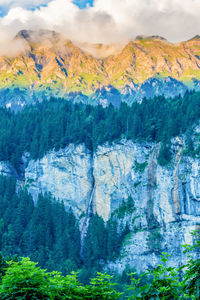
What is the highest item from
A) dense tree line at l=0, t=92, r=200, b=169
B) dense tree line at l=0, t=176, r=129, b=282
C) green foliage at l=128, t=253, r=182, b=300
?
dense tree line at l=0, t=92, r=200, b=169

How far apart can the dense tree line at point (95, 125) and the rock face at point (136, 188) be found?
282 centimetres

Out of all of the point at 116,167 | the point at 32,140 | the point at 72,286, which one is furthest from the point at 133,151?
the point at 72,286

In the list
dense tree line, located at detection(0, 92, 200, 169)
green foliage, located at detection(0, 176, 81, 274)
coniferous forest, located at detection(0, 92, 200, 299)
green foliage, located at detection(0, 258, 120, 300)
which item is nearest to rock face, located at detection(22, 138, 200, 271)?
coniferous forest, located at detection(0, 92, 200, 299)

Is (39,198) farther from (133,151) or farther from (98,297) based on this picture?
(98,297)

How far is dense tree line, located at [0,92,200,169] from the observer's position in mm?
97125

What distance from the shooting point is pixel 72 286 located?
792 inches

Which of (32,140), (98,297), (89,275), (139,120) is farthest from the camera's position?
(32,140)

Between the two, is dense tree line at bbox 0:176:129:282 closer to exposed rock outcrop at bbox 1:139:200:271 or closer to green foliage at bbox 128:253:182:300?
exposed rock outcrop at bbox 1:139:200:271

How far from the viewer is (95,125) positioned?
114375 millimetres

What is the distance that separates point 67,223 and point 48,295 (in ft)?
289

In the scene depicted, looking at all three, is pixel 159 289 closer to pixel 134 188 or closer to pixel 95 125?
pixel 134 188

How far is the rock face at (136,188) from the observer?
90.4 m

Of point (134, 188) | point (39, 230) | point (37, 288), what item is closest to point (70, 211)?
point (39, 230)

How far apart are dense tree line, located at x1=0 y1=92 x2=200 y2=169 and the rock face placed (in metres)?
2.82
